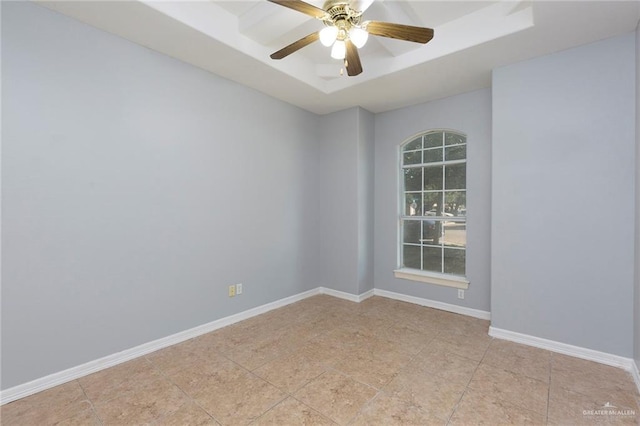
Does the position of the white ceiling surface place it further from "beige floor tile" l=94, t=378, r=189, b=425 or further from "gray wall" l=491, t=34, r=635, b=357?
"beige floor tile" l=94, t=378, r=189, b=425

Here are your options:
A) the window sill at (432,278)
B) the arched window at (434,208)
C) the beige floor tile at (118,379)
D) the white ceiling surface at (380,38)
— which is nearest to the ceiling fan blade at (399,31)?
the white ceiling surface at (380,38)

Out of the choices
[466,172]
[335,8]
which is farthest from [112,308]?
[466,172]

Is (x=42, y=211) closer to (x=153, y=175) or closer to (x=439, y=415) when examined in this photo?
(x=153, y=175)

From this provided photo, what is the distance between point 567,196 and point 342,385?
2596 millimetres

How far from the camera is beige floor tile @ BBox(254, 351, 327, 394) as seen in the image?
2191 mm

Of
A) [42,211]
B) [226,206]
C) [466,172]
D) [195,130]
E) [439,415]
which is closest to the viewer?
[439,415]

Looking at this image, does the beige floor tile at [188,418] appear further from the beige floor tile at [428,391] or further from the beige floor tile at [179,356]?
the beige floor tile at [428,391]

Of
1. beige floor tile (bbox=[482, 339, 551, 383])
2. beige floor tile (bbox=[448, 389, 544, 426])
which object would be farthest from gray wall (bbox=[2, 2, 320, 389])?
beige floor tile (bbox=[482, 339, 551, 383])

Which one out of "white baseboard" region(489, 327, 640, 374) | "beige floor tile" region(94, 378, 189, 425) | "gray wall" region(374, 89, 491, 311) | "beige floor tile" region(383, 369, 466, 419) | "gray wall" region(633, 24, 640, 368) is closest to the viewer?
"beige floor tile" region(94, 378, 189, 425)

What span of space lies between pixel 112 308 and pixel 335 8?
289 cm

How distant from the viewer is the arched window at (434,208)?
12.3 ft

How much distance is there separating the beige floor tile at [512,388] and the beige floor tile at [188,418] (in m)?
1.88

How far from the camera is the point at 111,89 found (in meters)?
2.41

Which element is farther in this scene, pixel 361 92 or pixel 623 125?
pixel 361 92
